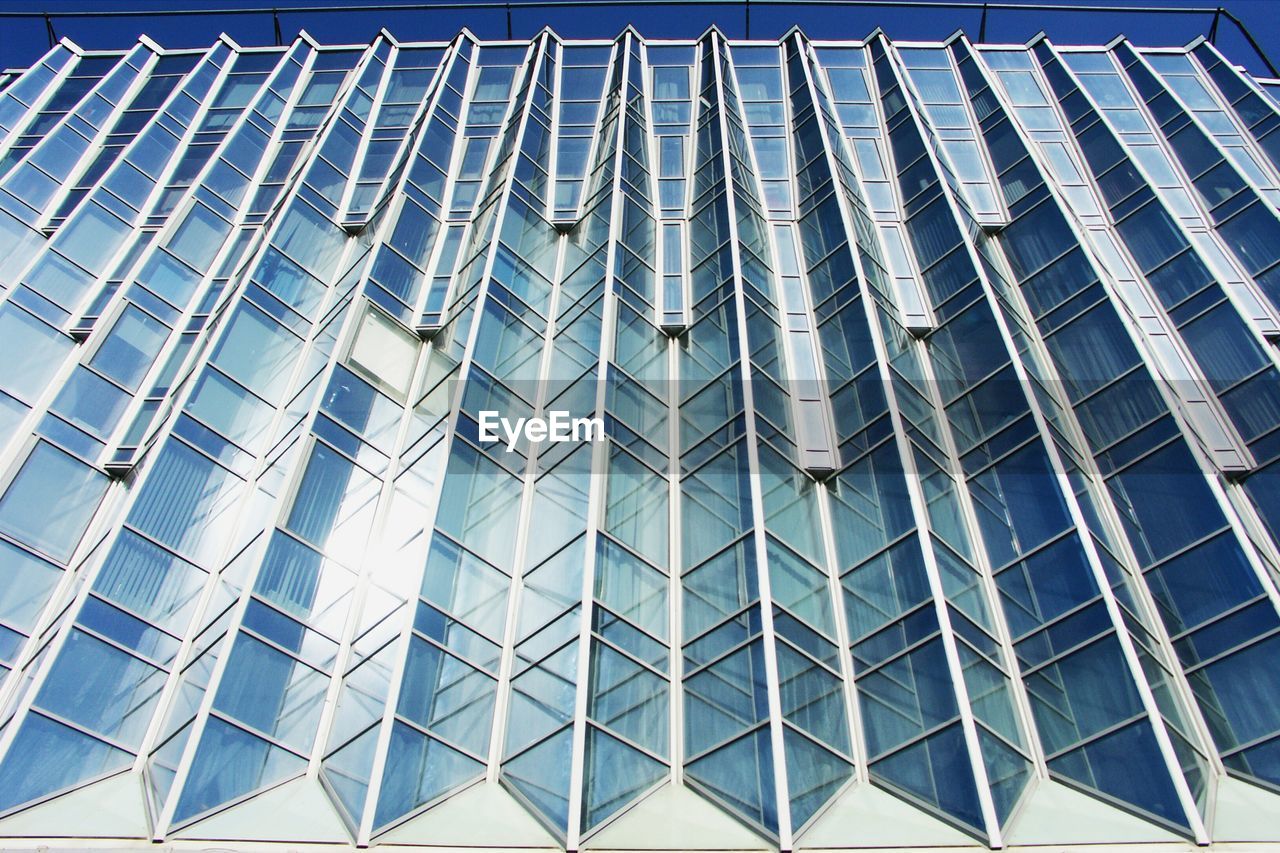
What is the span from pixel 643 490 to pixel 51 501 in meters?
11.6

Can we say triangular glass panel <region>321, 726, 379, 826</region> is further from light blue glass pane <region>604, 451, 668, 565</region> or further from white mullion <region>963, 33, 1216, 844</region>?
white mullion <region>963, 33, 1216, 844</region>

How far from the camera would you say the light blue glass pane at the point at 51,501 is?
19312mm

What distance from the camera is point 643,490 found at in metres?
20.3

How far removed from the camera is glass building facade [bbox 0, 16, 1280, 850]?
1530 centimetres

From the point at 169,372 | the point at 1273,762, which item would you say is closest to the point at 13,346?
the point at 169,372

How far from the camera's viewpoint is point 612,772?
A: 1561 centimetres

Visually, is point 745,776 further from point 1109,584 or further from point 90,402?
point 90,402

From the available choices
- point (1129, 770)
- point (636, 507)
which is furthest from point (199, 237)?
point (1129, 770)

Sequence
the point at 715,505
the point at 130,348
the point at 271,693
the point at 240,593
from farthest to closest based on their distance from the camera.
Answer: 1. the point at 130,348
2. the point at 715,505
3. the point at 240,593
4. the point at 271,693

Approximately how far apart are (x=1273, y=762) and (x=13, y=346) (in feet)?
82.6

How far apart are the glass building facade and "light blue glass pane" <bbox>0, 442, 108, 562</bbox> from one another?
0.30 feet

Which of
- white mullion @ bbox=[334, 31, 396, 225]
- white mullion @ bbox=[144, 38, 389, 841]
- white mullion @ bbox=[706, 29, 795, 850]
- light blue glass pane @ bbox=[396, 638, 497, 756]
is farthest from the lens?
white mullion @ bbox=[334, 31, 396, 225]

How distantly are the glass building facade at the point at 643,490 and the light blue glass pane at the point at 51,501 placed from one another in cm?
9

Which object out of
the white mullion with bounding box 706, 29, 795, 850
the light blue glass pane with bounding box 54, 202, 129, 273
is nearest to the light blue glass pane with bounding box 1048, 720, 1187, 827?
the white mullion with bounding box 706, 29, 795, 850
